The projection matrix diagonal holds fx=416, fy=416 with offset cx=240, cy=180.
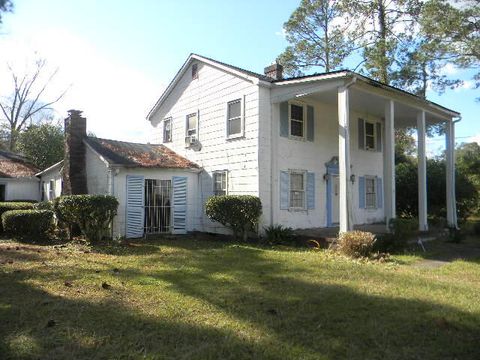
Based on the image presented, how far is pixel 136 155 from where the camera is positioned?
15.9 metres

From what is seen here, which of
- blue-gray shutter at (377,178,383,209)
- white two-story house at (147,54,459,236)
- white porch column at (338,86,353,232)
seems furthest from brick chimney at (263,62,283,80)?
blue-gray shutter at (377,178,383,209)

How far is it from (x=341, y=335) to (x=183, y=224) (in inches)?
458

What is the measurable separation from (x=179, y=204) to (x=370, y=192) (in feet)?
27.4

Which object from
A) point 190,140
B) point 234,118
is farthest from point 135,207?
point 234,118

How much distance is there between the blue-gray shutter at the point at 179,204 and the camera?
51.7ft

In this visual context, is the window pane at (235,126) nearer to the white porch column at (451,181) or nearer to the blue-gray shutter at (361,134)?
the blue-gray shutter at (361,134)

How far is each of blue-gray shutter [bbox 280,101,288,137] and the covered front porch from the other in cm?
48

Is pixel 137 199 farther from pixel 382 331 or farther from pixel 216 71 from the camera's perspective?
pixel 382 331

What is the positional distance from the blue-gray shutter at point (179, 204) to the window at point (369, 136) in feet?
26.8

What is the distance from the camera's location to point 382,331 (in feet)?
16.4

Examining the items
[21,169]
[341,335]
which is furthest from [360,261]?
[21,169]

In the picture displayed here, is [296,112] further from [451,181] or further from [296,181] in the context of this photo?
[451,181]

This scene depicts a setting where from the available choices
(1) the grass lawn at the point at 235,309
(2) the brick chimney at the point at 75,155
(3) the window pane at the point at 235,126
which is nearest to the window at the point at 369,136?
(3) the window pane at the point at 235,126

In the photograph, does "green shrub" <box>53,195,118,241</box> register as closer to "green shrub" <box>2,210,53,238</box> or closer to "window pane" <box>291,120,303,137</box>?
"green shrub" <box>2,210,53,238</box>
